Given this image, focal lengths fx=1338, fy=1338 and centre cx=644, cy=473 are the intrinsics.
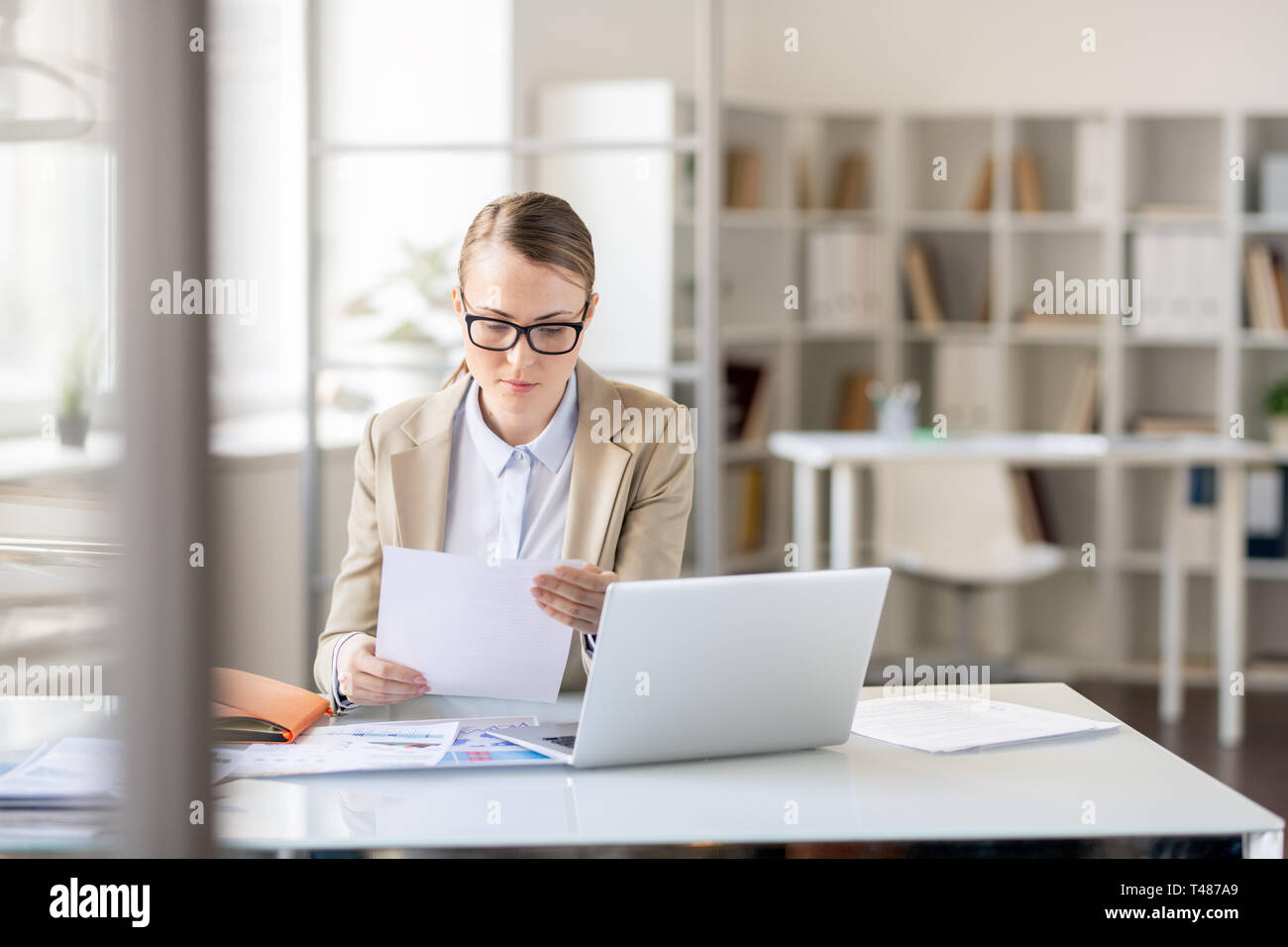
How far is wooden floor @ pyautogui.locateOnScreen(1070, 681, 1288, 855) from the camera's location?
140 inches

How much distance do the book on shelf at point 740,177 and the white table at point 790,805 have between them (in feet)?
11.6

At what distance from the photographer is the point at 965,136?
199 inches

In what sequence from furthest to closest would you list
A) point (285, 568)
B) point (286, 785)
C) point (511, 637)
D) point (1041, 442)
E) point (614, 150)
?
point (1041, 442) < point (285, 568) < point (614, 150) < point (511, 637) < point (286, 785)

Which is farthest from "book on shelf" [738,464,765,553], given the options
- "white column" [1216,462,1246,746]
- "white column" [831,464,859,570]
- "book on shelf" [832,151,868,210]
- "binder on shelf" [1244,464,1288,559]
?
"binder on shelf" [1244,464,1288,559]

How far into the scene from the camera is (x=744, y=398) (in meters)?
4.83

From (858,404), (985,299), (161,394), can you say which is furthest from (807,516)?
(161,394)

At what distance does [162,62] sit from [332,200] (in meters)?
3.17

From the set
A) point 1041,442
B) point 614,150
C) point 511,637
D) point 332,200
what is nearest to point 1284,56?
point 1041,442

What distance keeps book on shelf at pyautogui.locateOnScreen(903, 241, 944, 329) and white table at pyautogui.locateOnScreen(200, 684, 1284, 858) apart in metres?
3.63

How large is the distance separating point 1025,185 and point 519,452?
3.45 m

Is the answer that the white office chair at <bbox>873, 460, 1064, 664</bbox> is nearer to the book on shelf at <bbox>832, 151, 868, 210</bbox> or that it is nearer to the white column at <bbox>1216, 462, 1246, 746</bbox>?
the white column at <bbox>1216, 462, 1246, 746</bbox>

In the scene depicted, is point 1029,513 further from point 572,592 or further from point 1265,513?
point 572,592

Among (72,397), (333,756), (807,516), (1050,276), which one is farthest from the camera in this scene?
(1050,276)

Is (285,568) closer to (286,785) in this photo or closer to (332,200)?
(332,200)
